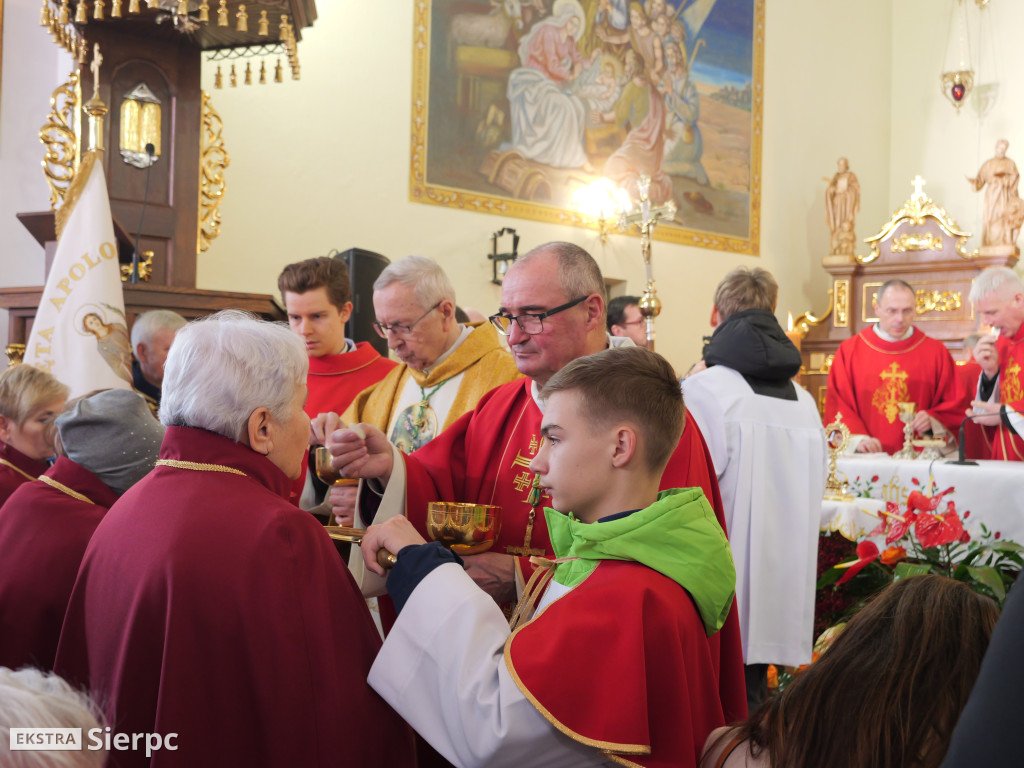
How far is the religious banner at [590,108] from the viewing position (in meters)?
9.23

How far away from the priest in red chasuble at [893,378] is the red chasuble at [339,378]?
4630 millimetres

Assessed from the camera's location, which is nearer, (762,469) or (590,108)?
(762,469)

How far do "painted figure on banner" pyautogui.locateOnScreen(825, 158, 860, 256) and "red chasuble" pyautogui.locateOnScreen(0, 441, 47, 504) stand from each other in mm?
10268

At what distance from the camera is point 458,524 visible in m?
2.19

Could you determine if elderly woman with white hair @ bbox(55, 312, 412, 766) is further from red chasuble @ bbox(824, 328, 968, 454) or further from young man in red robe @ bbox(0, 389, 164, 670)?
red chasuble @ bbox(824, 328, 968, 454)

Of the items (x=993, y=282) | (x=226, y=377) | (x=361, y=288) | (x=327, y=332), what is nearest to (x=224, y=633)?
(x=226, y=377)

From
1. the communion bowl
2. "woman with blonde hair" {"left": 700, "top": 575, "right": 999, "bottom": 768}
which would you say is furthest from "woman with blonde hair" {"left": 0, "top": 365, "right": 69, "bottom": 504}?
"woman with blonde hair" {"left": 700, "top": 575, "right": 999, "bottom": 768}

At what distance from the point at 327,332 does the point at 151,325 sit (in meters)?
0.92

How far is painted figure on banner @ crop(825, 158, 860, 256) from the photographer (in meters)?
11.5

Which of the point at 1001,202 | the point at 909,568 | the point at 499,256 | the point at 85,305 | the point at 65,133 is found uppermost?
the point at 1001,202

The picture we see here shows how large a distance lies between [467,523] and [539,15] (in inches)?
346

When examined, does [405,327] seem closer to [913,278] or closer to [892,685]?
[892,685]

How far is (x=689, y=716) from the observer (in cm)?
158

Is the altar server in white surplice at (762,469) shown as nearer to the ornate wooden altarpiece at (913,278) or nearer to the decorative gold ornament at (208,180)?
the decorative gold ornament at (208,180)
